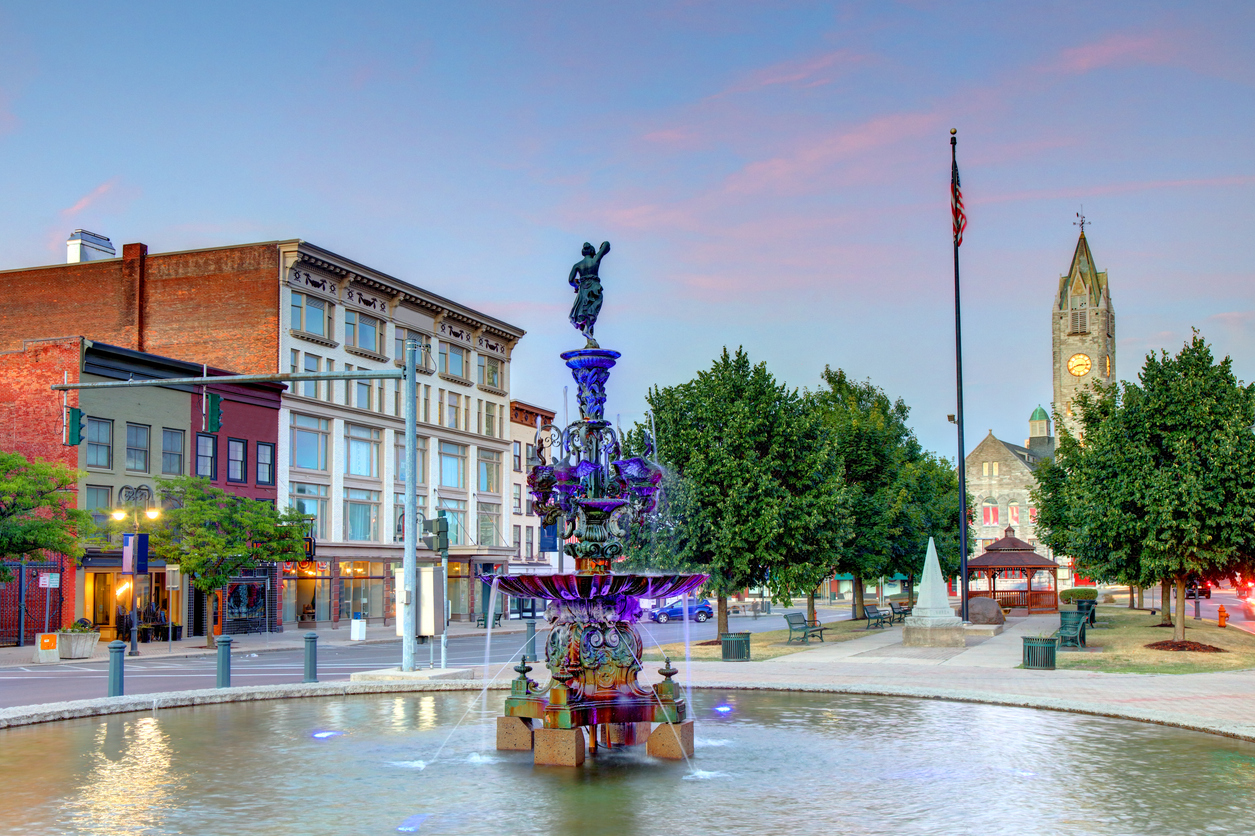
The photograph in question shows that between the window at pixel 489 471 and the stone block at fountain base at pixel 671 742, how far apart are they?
5794 cm

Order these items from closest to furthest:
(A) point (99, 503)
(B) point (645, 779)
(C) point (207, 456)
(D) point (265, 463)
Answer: (B) point (645, 779) < (A) point (99, 503) < (C) point (207, 456) < (D) point (265, 463)

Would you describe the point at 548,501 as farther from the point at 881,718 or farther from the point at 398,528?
the point at 398,528

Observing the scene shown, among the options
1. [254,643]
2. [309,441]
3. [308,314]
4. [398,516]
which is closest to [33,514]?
[254,643]

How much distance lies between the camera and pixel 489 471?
71375mm

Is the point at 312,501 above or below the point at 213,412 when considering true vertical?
below

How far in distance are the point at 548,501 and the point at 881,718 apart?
18.6 ft

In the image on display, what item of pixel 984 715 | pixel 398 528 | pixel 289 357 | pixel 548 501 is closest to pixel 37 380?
pixel 289 357

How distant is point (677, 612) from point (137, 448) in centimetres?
2734

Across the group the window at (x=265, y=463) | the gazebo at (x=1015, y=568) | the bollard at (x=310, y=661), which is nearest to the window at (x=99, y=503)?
the window at (x=265, y=463)

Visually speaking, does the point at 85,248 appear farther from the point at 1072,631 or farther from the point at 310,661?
the point at 1072,631

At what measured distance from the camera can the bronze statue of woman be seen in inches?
568

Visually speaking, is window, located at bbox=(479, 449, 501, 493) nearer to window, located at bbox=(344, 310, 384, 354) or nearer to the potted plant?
window, located at bbox=(344, 310, 384, 354)

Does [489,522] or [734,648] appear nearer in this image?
[734,648]

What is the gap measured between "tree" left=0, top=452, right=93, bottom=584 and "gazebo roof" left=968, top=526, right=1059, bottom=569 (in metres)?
38.4
